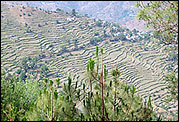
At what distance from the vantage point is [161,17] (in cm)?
470

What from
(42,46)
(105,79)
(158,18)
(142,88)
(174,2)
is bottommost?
(142,88)

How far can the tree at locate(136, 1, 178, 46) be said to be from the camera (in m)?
4.47

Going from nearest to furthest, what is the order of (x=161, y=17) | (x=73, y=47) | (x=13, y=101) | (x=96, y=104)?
1. (x=13, y=101)
2. (x=96, y=104)
3. (x=161, y=17)
4. (x=73, y=47)

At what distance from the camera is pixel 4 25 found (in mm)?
48312

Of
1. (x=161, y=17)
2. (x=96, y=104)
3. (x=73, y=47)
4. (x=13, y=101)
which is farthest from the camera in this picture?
(x=73, y=47)

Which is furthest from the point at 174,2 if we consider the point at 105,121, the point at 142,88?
the point at 142,88

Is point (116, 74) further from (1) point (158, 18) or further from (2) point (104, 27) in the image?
(2) point (104, 27)

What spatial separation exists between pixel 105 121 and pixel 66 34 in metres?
50.6

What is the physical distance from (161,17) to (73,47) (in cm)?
4216

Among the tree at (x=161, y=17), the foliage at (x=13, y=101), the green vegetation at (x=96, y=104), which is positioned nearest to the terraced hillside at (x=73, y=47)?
the foliage at (x=13, y=101)

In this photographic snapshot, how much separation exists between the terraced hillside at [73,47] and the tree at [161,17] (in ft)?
84.5

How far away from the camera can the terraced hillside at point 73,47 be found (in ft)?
119

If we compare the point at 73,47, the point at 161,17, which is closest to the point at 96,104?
the point at 161,17

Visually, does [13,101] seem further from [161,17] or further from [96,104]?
[161,17]
